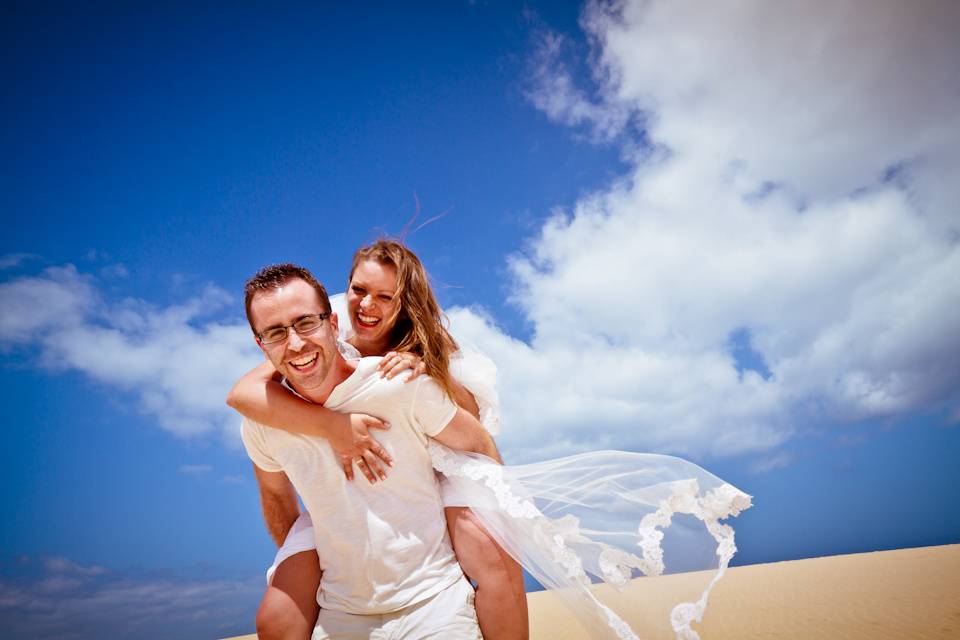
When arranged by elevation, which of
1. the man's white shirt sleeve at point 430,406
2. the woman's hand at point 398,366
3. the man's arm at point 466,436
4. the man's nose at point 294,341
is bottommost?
the man's arm at point 466,436

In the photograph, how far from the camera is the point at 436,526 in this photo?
Answer: 3232mm

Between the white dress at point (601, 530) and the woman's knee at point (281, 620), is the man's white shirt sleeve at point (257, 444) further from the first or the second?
the woman's knee at point (281, 620)

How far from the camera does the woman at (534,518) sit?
312cm

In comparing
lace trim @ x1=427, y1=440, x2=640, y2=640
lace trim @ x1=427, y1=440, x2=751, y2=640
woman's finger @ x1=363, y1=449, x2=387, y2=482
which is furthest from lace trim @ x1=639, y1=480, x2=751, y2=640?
woman's finger @ x1=363, y1=449, x2=387, y2=482

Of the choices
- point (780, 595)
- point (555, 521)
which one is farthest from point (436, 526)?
point (780, 595)

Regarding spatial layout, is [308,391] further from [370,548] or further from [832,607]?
[832,607]

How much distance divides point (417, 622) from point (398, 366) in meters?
1.41

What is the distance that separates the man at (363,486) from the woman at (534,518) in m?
0.11

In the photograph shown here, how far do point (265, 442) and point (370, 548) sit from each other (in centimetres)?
95

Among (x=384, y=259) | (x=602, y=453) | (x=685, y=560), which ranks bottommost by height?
(x=685, y=560)

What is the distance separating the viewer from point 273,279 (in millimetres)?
3240

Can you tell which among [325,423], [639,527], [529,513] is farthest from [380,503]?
[639,527]

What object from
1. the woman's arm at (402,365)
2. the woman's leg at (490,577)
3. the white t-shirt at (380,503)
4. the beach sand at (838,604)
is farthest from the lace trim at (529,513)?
the beach sand at (838,604)

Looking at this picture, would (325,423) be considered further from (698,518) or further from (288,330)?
(698,518)
